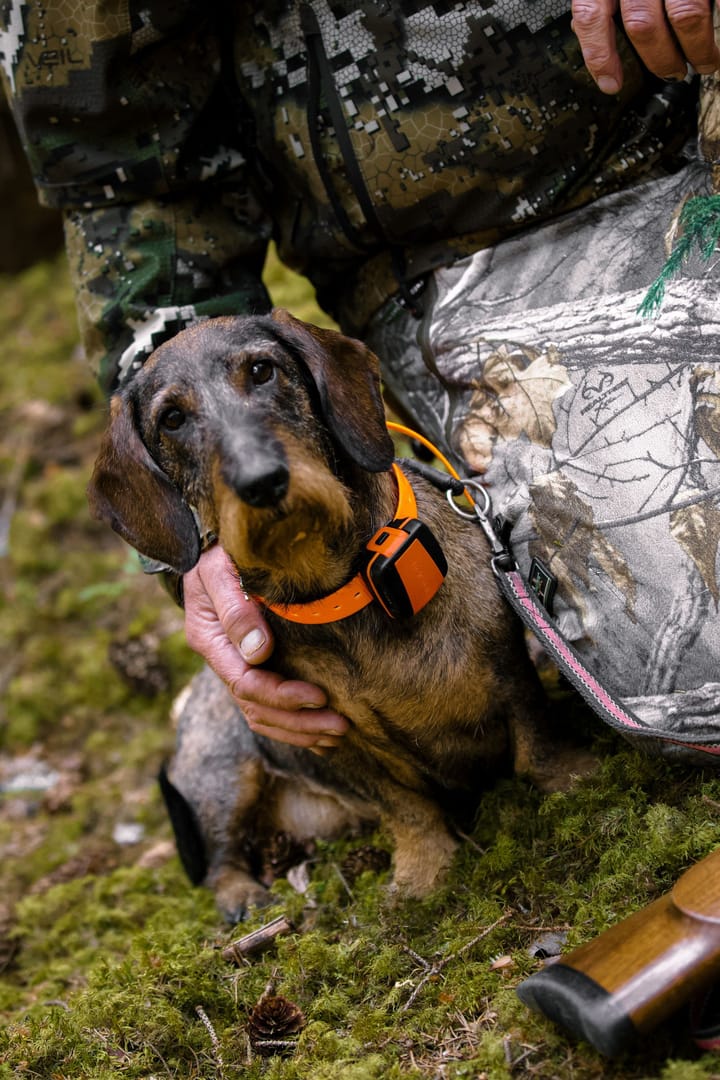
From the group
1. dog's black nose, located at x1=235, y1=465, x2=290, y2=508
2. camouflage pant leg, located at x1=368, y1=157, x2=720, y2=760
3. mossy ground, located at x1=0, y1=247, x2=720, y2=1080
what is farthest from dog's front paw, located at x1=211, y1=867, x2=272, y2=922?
dog's black nose, located at x1=235, y1=465, x2=290, y2=508

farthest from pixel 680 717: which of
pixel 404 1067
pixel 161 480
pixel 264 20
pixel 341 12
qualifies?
pixel 264 20

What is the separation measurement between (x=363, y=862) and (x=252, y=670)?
1010 millimetres

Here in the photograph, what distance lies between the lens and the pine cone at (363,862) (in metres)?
3.79

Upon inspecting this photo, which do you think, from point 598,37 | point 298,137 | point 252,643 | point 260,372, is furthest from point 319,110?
point 252,643

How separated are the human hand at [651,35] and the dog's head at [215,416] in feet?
3.46

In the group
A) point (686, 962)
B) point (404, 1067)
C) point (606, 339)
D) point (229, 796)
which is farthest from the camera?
point (229, 796)

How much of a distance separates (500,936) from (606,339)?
71.3 inches

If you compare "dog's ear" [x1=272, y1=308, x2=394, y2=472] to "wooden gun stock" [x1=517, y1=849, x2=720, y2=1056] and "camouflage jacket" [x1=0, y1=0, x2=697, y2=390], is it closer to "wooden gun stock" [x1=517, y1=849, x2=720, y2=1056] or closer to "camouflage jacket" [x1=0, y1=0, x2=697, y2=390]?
"camouflage jacket" [x1=0, y1=0, x2=697, y2=390]

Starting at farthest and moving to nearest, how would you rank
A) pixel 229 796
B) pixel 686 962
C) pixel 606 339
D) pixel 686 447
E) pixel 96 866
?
1. pixel 96 866
2. pixel 229 796
3. pixel 606 339
4. pixel 686 447
5. pixel 686 962

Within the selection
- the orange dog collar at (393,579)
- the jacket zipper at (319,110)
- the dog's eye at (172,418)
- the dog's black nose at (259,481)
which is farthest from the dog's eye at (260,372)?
the jacket zipper at (319,110)

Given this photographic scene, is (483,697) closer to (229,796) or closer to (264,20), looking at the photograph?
(229,796)

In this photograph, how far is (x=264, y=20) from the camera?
11.8ft

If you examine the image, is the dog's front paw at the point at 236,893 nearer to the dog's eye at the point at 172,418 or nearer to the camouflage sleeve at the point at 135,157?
the dog's eye at the point at 172,418

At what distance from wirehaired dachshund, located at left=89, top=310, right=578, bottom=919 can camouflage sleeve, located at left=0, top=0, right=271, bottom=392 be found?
2.23 feet
